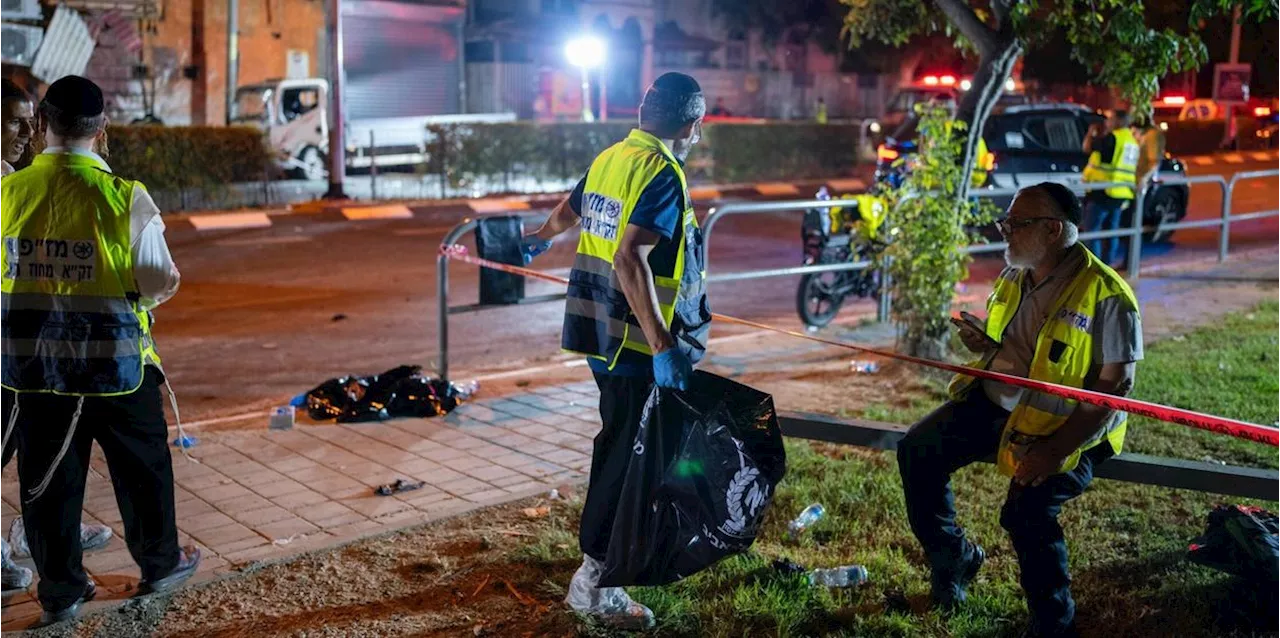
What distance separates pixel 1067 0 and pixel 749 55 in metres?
36.7

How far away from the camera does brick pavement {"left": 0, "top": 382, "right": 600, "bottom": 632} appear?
500cm

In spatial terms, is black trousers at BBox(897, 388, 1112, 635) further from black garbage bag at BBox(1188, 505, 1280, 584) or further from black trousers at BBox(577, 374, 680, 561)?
black trousers at BBox(577, 374, 680, 561)

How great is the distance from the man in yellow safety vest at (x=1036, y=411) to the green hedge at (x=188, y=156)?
16.3 m

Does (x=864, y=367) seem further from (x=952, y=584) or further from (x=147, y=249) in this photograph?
(x=147, y=249)

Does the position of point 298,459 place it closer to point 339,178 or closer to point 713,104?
point 339,178

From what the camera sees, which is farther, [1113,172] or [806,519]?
[1113,172]

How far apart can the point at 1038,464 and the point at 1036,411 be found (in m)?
0.17

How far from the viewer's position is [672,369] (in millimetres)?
3879

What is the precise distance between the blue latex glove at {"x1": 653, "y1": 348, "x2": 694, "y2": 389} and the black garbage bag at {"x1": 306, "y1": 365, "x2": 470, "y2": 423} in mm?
3437

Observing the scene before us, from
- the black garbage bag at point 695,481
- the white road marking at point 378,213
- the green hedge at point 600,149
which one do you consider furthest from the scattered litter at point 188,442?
the green hedge at point 600,149

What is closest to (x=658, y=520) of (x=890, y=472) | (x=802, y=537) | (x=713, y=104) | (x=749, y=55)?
(x=802, y=537)

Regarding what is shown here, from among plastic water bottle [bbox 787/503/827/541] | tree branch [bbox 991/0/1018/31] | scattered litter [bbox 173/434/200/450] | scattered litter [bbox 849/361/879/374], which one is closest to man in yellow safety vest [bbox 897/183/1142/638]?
plastic water bottle [bbox 787/503/827/541]

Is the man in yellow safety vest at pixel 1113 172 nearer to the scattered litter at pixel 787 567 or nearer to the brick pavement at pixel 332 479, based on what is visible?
the brick pavement at pixel 332 479

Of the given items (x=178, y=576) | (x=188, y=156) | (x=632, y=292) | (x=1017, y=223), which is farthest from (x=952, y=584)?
(x=188, y=156)
